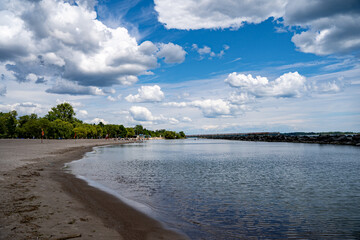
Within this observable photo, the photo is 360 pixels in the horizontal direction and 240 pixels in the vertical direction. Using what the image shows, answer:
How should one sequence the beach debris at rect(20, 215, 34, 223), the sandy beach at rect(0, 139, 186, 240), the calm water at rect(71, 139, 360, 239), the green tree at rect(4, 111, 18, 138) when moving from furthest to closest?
1. the green tree at rect(4, 111, 18, 138)
2. the calm water at rect(71, 139, 360, 239)
3. the beach debris at rect(20, 215, 34, 223)
4. the sandy beach at rect(0, 139, 186, 240)

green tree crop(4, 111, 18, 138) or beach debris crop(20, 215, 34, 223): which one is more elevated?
green tree crop(4, 111, 18, 138)

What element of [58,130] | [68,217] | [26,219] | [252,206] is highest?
[58,130]

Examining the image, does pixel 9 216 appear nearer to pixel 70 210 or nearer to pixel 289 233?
pixel 70 210

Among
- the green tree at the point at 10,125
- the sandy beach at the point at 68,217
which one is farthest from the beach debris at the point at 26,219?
the green tree at the point at 10,125

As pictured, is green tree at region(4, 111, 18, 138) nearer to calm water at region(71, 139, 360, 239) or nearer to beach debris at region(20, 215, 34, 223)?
calm water at region(71, 139, 360, 239)

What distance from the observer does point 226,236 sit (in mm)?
9805

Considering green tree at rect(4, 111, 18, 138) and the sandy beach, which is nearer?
the sandy beach

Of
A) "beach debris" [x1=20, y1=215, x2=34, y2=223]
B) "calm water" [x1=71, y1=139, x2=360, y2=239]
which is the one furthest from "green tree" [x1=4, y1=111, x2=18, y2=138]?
"beach debris" [x1=20, y1=215, x2=34, y2=223]

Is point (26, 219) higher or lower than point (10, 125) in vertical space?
lower

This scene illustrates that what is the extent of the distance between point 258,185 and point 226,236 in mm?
12173

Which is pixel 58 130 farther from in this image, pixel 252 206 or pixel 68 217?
pixel 252 206

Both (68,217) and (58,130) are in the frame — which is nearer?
(68,217)

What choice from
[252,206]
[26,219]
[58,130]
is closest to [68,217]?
[26,219]

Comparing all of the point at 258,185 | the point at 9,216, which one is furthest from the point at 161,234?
the point at 258,185
